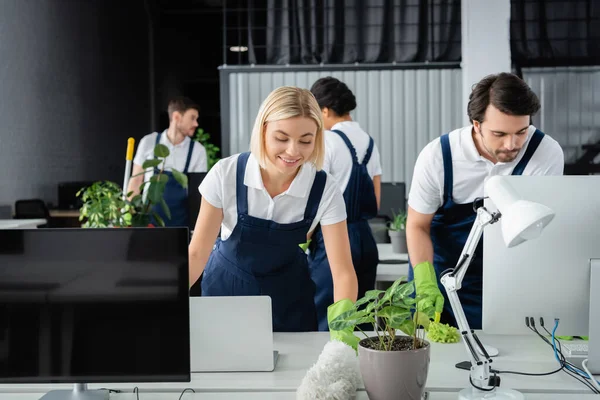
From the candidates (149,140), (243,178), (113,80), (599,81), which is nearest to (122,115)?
(113,80)

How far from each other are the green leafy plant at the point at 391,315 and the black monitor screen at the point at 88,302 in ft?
1.10

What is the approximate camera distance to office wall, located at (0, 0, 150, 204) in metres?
5.38

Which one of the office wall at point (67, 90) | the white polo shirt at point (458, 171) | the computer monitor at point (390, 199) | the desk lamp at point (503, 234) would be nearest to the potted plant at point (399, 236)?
the computer monitor at point (390, 199)

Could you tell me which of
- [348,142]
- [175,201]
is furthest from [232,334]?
[175,201]

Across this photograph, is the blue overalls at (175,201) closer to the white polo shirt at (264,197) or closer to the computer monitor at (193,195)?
the computer monitor at (193,195)

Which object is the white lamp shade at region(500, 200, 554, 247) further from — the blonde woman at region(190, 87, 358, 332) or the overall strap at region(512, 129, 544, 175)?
the overall strap at region(512, 129, 544, 175)

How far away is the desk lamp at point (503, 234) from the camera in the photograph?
3.60 feet

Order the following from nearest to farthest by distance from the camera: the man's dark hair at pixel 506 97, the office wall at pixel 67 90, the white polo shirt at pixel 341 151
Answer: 1. the man's dark hair at pixel 506 97
2. the white polo shirt at pixel 341 151
3. the office wall at pixel 67 90

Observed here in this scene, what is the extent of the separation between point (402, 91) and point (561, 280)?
4.76 meters

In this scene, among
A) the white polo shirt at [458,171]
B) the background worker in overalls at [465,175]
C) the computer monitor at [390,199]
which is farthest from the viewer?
the computer monitor at [390,199]

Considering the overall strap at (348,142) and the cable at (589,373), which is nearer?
the cable at (589,373)

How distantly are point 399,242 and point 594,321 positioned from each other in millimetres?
1901

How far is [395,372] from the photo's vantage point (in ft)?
4.10

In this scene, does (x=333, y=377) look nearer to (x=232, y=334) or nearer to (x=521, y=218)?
(x=232, y=334)
